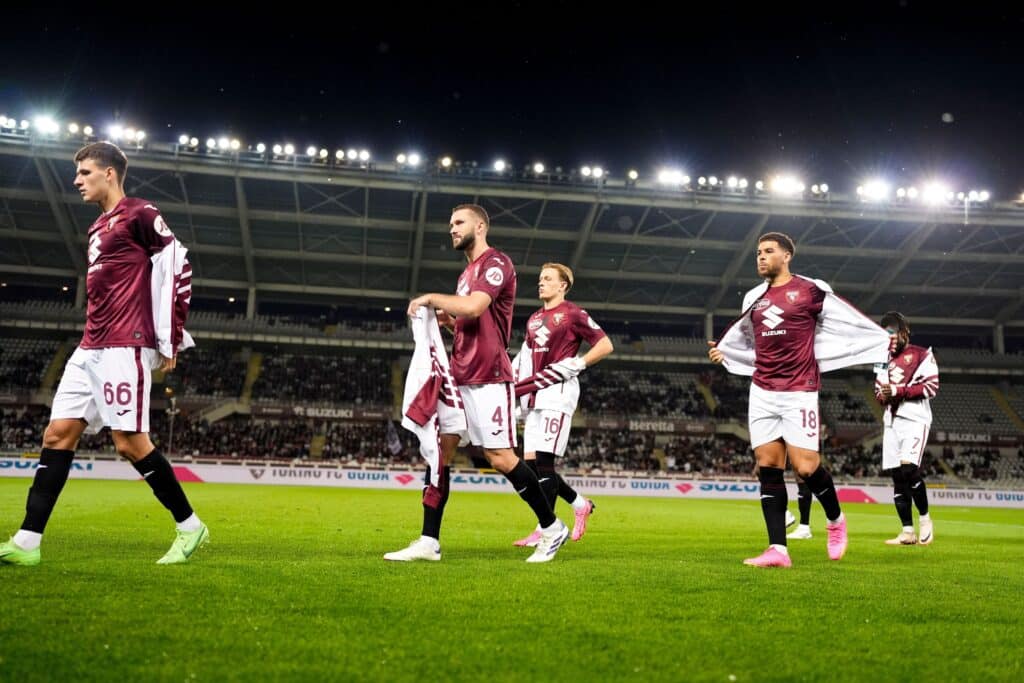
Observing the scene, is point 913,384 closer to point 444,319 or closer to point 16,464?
point 444,319

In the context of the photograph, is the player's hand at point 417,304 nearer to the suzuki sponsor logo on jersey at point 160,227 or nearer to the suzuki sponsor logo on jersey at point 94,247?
the suzuki sponsor logo on jersey at point 160,227

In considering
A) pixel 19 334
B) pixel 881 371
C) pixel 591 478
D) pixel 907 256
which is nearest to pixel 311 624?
pixel 881 371

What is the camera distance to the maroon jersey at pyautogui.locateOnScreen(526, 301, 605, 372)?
8570 mm

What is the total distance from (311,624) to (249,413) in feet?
131

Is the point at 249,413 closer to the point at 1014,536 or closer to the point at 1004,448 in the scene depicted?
the point at 1014,536

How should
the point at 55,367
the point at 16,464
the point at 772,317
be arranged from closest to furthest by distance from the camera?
the point at 772,317
the point at 16,464
the point at 55,367

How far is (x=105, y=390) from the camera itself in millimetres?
5219

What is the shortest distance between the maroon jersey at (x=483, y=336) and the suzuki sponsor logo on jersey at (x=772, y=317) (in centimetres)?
245

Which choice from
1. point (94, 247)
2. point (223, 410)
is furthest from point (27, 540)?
point (223, 410)

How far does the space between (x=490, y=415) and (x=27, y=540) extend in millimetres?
3078

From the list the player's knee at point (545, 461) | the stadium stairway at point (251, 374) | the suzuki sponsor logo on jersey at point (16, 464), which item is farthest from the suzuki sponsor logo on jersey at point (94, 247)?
the stadium stairway at point (251, 374)

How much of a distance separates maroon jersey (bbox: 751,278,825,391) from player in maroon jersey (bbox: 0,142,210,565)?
4.73 m

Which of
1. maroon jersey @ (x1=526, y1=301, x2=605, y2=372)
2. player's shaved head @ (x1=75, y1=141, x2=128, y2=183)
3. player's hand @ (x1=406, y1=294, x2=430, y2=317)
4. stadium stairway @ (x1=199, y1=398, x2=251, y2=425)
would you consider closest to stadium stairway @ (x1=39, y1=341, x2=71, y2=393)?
stadium stairway @ (x1=199, y1=398, x2=251, y2=425)

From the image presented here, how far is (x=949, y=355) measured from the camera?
47469mm
